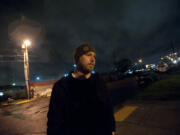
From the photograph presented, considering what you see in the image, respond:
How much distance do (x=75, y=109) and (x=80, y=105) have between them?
75 millimetres

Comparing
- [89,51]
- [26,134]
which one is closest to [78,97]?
[89,51]

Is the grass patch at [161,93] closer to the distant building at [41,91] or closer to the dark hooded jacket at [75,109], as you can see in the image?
the dark hooded jacket at [75,109]

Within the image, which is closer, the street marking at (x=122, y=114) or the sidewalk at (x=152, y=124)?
the sidewalk at (x=152, y=124)

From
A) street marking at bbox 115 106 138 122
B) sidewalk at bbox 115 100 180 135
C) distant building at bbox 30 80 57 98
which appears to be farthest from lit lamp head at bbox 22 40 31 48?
sidewalk at bbox 115 100 180 135

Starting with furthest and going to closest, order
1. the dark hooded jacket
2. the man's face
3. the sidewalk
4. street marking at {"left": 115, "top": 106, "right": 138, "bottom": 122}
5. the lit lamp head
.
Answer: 1. the lit lamp head
2. street marking at {"left": 115, "top": 106, "right": 138, "bottom": 122}
3. the sidewalk
4. the man's face
5. the dark hooded jacket

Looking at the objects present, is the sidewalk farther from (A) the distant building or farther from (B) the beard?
(A) the distant building

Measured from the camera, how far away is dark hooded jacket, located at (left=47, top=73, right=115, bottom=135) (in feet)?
4.25

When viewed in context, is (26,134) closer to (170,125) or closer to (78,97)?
(78,97)

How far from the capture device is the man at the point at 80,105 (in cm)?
130

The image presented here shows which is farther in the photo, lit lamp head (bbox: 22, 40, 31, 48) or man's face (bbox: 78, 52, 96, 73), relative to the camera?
lit lamp head (bbox: 22, 40, 31, 48)

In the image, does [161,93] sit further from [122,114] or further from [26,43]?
[26,43]

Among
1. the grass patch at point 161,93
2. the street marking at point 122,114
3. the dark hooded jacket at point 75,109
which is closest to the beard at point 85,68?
the dark hooded jacket at point 75,109

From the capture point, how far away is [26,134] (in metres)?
4.20

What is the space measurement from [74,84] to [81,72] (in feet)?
0.62
